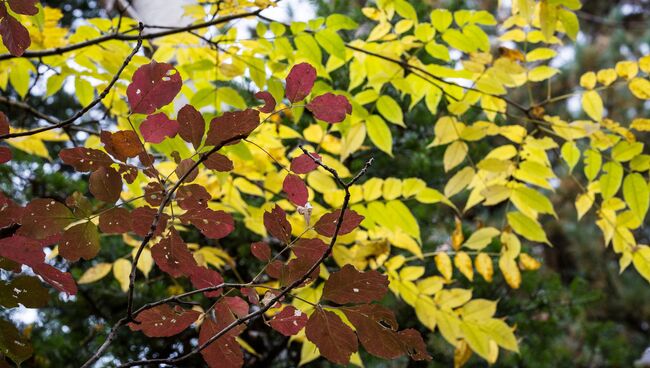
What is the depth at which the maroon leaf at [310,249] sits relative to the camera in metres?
0.63

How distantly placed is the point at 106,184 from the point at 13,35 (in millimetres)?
204

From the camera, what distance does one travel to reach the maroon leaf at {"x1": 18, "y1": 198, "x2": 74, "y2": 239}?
54 centimetres

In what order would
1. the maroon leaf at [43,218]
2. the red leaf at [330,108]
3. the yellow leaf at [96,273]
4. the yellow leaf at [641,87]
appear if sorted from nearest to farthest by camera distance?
1. the maroon leaf at [43,218]
2. the red leaf at [330,108]
3. the yellow leaf at [641,87]
4. the yellow leaf at [96,273]

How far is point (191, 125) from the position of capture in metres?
0.60

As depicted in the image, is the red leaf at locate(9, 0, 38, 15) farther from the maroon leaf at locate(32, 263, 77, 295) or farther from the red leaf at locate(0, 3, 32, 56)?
the maroon leaf at locate(32, 263, 77, 295)

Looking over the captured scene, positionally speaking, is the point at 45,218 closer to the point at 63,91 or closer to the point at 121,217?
the point at 121,217

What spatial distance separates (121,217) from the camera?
23.8 inches

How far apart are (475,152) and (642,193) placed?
2.37ft

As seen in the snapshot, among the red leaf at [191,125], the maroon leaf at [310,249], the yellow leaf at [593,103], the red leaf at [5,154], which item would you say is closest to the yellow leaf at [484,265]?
the yellow leaf at [593,103]

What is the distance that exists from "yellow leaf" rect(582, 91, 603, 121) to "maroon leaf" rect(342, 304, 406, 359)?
0.83 metres

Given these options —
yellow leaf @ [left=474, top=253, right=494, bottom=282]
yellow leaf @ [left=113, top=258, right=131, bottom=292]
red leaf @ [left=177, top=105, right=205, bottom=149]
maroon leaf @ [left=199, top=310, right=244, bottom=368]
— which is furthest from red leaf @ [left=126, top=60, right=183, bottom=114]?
yellow leaf @ [left=474, top=253, right=494, bottom=282]

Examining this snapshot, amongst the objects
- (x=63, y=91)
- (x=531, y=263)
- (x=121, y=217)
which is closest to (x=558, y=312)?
(x=531, y=263)

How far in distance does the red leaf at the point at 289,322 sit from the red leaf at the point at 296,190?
0.12m

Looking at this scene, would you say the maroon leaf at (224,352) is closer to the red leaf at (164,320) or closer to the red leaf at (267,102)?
the red leaf at (164,320)
